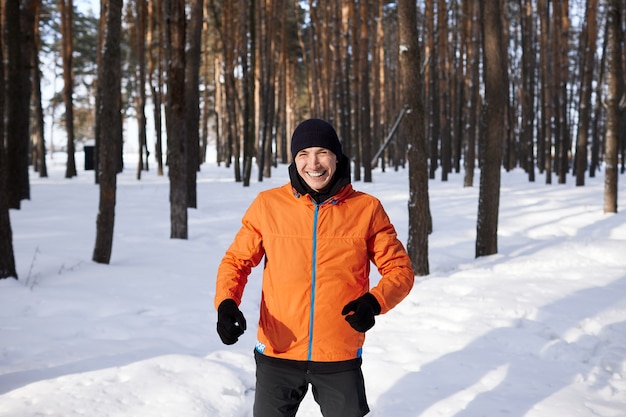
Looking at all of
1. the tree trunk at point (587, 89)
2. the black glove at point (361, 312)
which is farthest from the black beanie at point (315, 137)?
the tree trunk at point (587, 89)

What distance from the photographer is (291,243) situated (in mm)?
2051

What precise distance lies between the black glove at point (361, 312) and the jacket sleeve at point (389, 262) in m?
0.08

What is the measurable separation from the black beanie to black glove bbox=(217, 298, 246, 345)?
0.67 m

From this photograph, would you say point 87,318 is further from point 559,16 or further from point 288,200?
point 559,16

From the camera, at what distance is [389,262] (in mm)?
2080

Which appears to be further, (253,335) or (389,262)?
(253,335)

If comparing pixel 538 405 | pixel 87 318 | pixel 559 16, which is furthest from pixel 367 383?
pixel 559 16

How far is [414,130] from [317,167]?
5.07 m

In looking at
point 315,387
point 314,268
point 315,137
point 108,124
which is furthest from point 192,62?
point 315,387

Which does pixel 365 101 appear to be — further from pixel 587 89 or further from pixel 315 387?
pixel 315 387

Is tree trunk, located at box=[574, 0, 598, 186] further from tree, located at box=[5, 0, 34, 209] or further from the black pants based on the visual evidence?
the black pants

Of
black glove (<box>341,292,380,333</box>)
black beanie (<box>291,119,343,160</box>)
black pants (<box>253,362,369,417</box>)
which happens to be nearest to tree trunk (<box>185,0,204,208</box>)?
black beanie (<box>291,119,343,160</box>)

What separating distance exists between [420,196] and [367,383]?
11.8 feet

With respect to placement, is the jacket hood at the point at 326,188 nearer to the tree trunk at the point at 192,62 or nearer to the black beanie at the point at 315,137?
the black beanie at the point at 315,137
